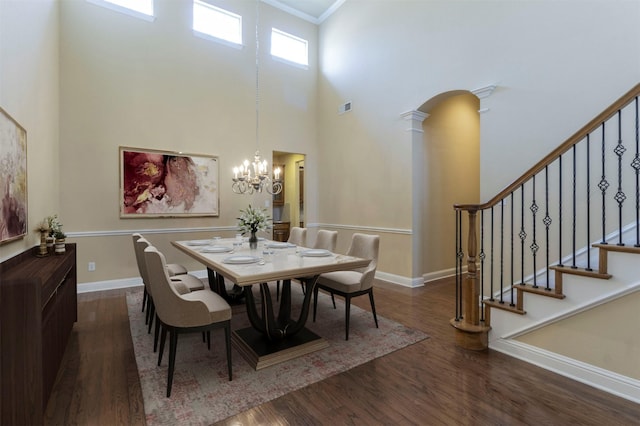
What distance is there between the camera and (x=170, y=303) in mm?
2174

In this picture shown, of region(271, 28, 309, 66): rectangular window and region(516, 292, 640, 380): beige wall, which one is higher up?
region(271, 28, 309, 66): rectangular window

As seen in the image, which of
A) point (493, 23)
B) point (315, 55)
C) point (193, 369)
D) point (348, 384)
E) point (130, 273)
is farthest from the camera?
point (315, 55)

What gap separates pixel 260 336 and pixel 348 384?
3.25 feet

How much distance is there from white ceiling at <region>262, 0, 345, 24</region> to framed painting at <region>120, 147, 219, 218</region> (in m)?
3.47

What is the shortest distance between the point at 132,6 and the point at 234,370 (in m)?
5.58

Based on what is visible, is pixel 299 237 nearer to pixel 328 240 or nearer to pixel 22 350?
pixel 328 240

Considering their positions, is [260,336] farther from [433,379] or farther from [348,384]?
[433,379]

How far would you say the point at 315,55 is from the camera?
681 centimetres

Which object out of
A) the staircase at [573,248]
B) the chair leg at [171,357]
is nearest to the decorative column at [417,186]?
the staircase at [573,248]

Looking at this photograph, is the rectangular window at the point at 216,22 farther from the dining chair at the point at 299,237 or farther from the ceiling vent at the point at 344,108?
the dining chair at the point at 299,237

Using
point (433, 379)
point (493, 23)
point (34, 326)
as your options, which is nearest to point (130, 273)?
point (34, 326)

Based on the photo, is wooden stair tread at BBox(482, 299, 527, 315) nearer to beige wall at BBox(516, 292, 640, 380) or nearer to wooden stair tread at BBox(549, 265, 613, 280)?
beige wall at BBox(516, 292, 640, 380)

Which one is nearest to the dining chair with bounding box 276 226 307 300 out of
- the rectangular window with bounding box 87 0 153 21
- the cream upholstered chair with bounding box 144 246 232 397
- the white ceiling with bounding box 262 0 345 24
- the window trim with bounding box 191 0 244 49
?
the cream upholstered chair with bounding box 144 246 232 397

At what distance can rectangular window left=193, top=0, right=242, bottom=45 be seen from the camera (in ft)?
17.8
